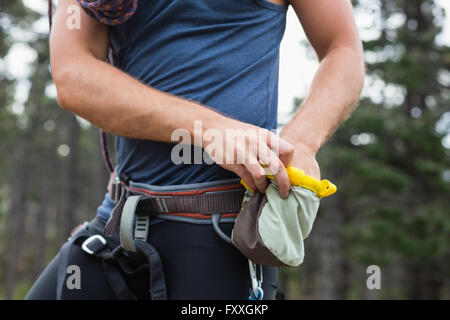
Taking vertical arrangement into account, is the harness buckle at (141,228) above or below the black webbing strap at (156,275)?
above

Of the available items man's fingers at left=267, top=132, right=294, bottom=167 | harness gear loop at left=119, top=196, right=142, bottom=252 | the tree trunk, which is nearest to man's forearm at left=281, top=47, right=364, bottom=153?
man's fingers at left=267, top=132, right=294, bottom=167

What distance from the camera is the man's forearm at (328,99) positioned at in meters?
1.39

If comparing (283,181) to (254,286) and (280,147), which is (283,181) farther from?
(254,286)

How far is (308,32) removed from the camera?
5.81 feet

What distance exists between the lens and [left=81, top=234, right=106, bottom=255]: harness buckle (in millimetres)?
1592

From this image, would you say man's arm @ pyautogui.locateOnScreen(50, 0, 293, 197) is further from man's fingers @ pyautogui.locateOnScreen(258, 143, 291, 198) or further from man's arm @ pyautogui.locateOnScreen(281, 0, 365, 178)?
man's arm @ pyautogui.locateOnScreen(281, 0, 365, 178)

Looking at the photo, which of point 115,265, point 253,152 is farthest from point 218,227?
point 115,265

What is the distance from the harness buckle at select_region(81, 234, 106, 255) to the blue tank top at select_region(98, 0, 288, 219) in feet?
0.99

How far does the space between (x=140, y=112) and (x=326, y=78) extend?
75 cm

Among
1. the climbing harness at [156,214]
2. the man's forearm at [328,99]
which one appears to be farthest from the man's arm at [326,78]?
the climbing harness at [156,214]

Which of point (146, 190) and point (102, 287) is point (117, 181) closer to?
point (146, 190)

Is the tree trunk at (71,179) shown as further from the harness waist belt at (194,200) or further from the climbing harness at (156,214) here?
the harness waist belt at (194,200)

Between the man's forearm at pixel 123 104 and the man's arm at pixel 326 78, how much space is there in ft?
0.99
